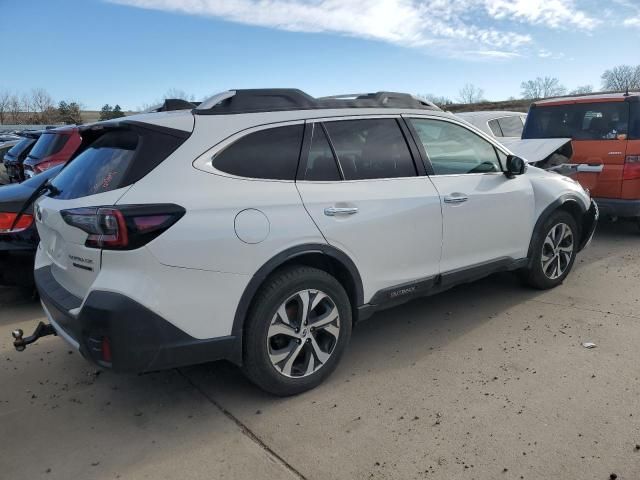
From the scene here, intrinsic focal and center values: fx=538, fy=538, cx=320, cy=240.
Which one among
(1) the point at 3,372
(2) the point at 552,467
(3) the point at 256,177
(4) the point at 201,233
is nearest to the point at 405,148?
(3) the point at 256,177

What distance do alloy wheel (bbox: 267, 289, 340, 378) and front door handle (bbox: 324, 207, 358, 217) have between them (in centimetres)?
48

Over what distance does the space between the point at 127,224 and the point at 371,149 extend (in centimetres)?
176

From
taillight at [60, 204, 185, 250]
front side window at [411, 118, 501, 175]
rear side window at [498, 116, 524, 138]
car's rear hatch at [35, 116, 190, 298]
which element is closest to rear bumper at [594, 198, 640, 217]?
front side window at [411, 118, 501, 175]

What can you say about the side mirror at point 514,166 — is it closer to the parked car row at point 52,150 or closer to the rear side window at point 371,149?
the rear side window at point 371,149

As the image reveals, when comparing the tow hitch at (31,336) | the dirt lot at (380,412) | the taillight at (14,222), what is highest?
the taillight at (14,222)

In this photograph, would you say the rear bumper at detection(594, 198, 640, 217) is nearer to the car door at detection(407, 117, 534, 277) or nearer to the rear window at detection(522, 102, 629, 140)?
the rear window at detection(522, 102, 629, 140)

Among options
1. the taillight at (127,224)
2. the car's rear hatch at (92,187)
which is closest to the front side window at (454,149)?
the car's rear hatch at (92,187)

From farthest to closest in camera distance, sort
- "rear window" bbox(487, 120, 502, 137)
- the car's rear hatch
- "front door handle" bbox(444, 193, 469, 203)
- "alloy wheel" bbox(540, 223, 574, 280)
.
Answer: "rear window" bbox(487, 120, 502, 137)
"alloy wheel" bbox(540, 223, 574, 280)
"front door handle" bbox(444, 193, 469, 203)
the car's rear hatch

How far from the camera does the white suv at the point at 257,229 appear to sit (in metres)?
2.74

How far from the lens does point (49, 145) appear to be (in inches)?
344

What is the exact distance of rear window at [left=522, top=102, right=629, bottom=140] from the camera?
6.80m

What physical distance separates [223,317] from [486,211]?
2353mm

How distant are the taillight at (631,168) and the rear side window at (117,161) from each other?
5826 mm

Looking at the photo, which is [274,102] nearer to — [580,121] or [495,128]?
[580,121]
